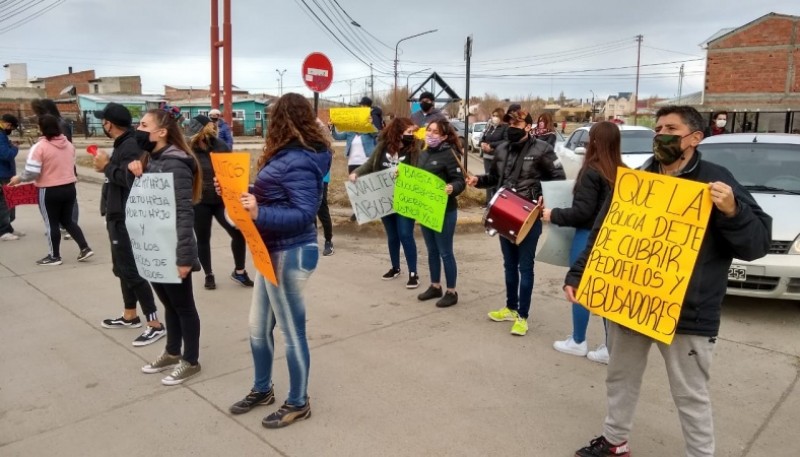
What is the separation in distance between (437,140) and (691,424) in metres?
3.63

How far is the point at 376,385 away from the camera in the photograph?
4004 mm

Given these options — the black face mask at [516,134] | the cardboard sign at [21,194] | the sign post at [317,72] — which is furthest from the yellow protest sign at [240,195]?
the cardboard sign at [21,194]

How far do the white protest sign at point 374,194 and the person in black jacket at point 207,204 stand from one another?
1.41m

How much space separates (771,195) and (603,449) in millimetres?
4084

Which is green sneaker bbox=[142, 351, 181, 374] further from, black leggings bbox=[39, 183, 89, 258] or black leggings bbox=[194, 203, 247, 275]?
black leggings bbox=[39, 183, 89, 258]

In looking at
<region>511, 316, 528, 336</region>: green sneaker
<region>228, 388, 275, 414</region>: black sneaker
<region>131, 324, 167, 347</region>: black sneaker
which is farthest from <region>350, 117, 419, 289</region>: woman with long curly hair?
<region>228, 388, 275, 414</region>: black sneaker

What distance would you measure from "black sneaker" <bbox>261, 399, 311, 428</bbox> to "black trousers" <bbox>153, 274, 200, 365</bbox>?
0.96 metres

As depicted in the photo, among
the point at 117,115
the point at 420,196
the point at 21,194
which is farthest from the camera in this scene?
the point at 21,194

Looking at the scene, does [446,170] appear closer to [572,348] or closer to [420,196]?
[420,196]

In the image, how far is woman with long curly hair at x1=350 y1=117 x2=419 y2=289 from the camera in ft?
20.6

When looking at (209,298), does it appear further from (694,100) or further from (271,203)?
(694,100)

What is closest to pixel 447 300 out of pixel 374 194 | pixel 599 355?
pixel 374 194

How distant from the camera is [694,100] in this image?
120 ft

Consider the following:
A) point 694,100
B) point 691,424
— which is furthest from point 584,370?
point 694,100
